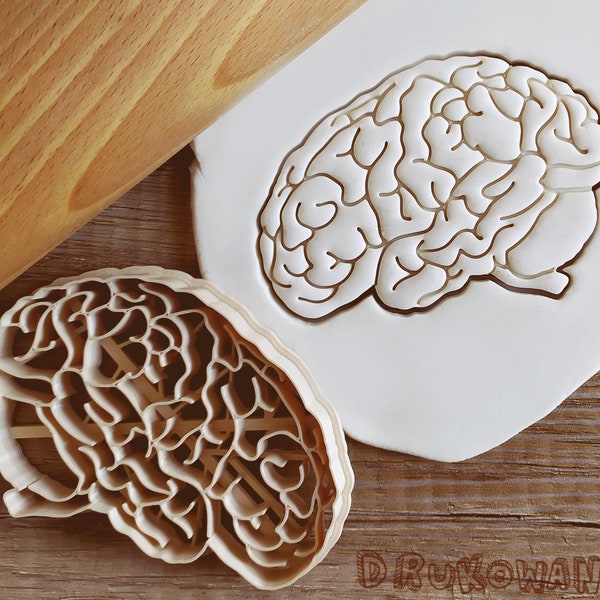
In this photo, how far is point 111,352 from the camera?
Result: 665 mm

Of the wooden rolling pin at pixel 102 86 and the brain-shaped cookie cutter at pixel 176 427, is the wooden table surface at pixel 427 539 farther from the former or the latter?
the wooden rolling pin at pixel 102 86

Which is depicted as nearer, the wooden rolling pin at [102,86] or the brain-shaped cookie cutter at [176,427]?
the wooden rolling pin at [102,86]

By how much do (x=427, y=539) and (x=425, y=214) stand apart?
0.31 m

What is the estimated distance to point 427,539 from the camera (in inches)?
26.8

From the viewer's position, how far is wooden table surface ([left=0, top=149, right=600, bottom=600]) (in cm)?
67

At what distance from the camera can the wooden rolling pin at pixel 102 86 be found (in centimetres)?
44

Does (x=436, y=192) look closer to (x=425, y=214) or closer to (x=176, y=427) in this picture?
(x=425, y=214)

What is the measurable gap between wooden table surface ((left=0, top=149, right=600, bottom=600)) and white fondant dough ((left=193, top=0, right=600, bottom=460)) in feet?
0.20

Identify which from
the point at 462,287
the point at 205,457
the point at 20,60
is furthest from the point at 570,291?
the point at 20,60

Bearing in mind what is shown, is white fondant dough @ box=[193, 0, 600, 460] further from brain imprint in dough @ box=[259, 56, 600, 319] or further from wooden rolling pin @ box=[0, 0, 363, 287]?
wooden rolling pin @ box=[0, 0, 363, 287]

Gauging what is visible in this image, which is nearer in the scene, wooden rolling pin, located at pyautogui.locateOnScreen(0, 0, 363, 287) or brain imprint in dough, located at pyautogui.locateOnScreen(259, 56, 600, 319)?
wooden rolling pin, located at pyautogui.locateOnScreen(0, 0, 363, 287)

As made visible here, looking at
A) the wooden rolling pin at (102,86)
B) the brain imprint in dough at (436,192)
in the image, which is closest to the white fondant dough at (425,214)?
the brain imprint in dough at (436,192)

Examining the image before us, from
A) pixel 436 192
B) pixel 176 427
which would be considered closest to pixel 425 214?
pixel 436 192

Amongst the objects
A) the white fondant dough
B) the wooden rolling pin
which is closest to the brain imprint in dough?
the white fondant dough
